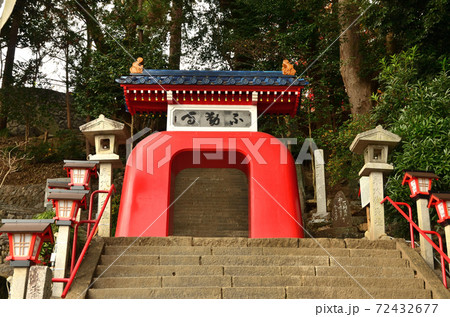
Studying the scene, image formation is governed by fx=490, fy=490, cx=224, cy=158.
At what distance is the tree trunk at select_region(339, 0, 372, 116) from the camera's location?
15914 mm

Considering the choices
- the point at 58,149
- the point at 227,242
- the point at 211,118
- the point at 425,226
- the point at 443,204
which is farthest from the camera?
the point at 58,149

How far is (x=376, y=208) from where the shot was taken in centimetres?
934

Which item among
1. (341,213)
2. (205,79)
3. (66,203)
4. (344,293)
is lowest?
(344,293)

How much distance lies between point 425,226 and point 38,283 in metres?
6.16

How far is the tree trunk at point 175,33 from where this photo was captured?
18.9 meters

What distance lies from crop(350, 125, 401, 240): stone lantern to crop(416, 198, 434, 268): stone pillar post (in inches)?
38.4

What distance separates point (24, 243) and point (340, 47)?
44.2 feet

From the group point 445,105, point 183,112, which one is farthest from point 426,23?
point 183,112

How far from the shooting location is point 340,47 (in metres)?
16.9

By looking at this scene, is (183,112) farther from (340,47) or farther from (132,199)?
(340,47)

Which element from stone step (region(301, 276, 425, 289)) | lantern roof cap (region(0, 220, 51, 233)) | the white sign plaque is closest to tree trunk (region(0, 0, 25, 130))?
the white sign plaque

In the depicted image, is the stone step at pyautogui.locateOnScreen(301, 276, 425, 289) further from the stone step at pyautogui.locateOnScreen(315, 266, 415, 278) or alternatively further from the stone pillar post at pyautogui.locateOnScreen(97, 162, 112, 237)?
the stone pillar post at pyautogui.locateOnScreen(97, 162, 112, 237)

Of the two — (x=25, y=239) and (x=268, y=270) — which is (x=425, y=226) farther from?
(x=25, y=239)

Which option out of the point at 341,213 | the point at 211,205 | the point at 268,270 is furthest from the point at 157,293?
the point at 211,205
